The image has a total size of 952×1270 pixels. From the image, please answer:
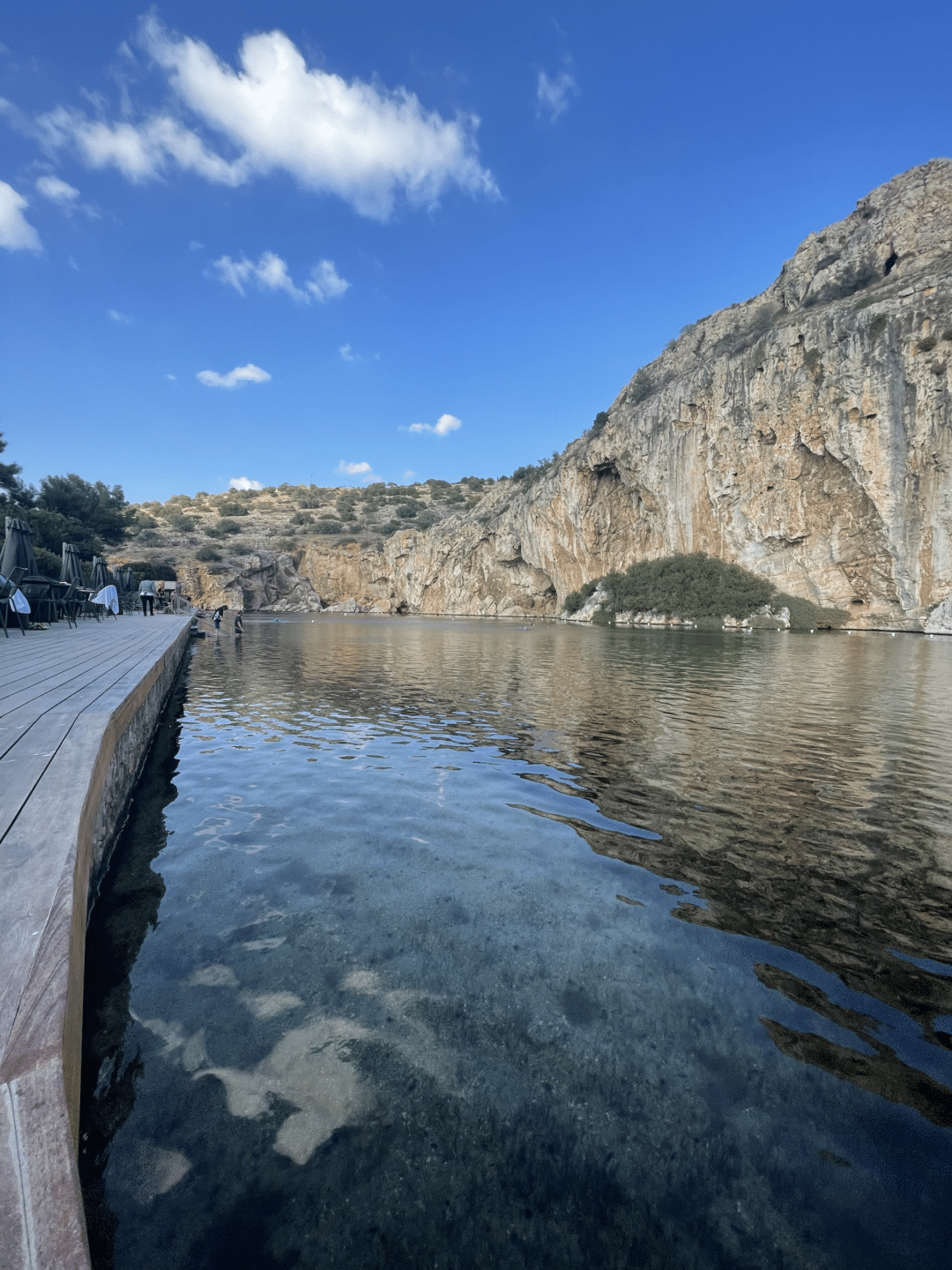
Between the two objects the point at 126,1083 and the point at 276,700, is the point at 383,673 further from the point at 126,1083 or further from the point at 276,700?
the point at 126,1083

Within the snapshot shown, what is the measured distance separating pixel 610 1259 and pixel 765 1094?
986 mm

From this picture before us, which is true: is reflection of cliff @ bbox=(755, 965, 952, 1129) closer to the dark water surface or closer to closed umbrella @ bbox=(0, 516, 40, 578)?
the dark water surface

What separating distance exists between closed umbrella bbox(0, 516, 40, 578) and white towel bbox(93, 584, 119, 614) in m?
8.65

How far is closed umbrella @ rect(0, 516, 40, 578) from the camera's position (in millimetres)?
14547

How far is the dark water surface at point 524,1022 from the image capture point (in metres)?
2.00

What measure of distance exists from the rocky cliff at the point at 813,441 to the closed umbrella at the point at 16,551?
47.9 metres

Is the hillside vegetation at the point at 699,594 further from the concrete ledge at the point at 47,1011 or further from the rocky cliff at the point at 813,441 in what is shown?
the concrete ledge at the point at 47,1011

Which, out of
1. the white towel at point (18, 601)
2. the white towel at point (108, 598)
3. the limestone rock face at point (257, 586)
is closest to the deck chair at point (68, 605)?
the white towel at point (108, 598)

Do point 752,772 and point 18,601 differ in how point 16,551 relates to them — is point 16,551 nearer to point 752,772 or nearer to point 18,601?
point 18,601

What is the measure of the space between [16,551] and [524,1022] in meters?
17.0

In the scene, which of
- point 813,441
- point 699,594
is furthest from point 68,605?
point 813,441

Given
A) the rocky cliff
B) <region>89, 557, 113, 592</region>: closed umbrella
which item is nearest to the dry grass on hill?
the rocky cliff

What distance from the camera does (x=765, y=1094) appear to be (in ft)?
8.22

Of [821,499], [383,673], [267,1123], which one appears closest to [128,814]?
[267,1123]
